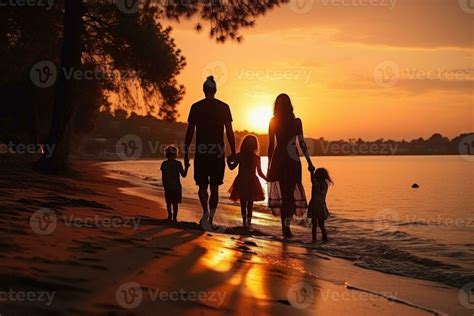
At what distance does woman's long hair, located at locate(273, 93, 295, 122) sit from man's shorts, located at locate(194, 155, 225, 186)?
1.60 meters

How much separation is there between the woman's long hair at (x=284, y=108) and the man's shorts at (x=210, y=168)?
1.60 metres

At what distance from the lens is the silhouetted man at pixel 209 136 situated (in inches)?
Result: 320

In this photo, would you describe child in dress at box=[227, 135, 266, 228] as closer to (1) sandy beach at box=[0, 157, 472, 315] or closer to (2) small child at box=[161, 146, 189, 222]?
(2) small child at box=[161, 146, 189, 222]

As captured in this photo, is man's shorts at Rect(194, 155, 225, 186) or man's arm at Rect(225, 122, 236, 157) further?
man's arm at Rect(225, 122, 236, 157)

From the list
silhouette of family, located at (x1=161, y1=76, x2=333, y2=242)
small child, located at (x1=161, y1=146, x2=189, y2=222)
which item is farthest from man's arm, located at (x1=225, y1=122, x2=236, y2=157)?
small child, located at (x1=161, y1=146, x2=189, y2=222)

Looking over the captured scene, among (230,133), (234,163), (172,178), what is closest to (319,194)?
(234,163)

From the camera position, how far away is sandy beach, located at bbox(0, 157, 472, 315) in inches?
136

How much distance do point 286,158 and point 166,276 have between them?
5.18 meters

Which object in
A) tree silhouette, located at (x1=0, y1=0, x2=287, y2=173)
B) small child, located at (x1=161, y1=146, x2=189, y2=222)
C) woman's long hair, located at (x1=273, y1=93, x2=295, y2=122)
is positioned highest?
tree silhouette, located at (x1=0, y1=0, x2=287, y2=173)

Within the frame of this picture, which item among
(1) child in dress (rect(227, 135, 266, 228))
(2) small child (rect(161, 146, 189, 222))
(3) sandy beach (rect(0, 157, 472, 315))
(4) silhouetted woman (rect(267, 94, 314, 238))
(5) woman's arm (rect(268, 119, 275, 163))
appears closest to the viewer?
(3) sandy beach (rect(0, 157, 472, 315))

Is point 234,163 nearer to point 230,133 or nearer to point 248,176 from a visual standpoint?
point 230,133

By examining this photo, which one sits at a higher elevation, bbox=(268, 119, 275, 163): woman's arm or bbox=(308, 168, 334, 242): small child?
bbox=(268, 119, 275, 163): woman's arm

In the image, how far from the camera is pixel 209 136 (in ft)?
27.3

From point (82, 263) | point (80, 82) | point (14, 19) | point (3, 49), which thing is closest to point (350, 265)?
point (82, 263)
